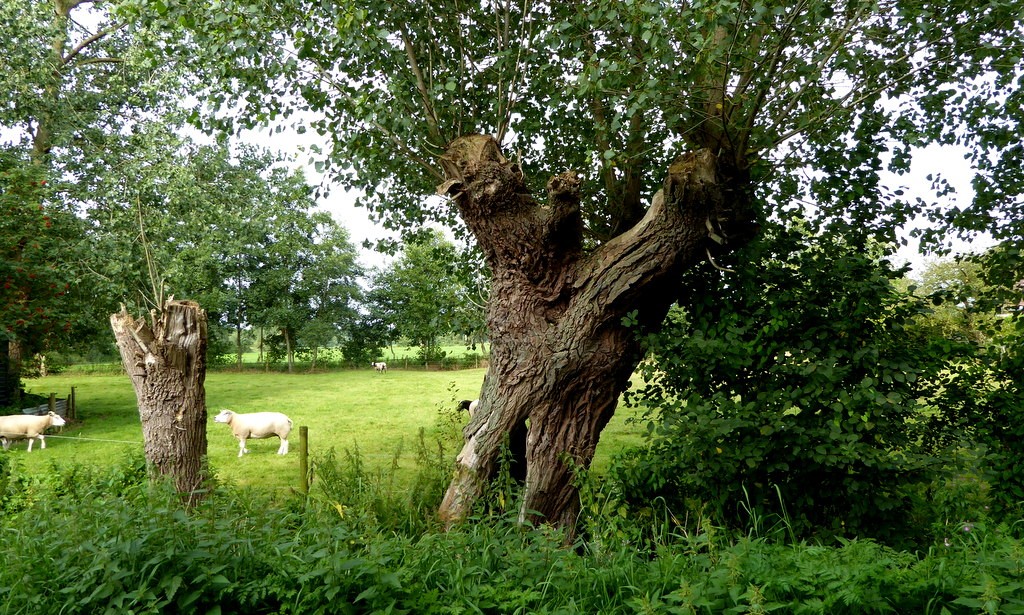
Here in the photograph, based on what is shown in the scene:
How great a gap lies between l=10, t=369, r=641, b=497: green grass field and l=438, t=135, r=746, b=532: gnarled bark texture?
0.72 m

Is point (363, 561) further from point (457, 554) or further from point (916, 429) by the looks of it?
point (916, 429)

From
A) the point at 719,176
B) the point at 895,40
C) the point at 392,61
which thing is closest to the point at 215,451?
the point at 392,61

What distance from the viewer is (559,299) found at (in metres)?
6.61

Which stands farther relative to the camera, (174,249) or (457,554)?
(174,249)

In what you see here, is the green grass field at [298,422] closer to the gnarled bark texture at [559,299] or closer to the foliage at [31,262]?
the gnarled bark texture at [559,299]

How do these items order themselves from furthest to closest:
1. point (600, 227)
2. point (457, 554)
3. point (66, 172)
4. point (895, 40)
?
point (66, 172), point (600, 227), point (895, 40), point (457, 554)

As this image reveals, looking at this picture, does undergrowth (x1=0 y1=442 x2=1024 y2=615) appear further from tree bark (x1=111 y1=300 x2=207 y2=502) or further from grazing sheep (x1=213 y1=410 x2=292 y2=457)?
grazing sheep (x1=213 y1=410 x2=292 y2=457)

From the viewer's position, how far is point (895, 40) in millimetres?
6293

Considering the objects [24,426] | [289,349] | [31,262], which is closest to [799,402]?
[24,426]

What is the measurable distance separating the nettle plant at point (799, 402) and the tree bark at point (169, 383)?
437cm

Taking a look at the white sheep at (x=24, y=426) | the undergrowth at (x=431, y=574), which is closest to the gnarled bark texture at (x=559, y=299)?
the undergrowth at (x=431, y=574)

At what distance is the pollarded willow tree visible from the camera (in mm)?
5898

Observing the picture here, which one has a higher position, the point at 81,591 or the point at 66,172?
the point at 66,172

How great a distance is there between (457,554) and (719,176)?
175 inches
